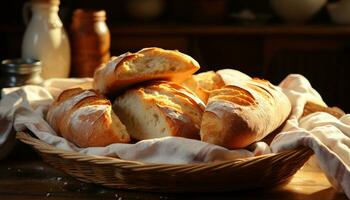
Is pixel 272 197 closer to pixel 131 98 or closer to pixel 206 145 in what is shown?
pixel 206 145

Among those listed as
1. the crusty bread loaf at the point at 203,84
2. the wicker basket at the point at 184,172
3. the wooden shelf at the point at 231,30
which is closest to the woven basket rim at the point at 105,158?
the wicker basket at the point at 184,172

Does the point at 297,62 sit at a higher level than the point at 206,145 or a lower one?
lower

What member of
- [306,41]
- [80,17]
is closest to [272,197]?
[80,17]

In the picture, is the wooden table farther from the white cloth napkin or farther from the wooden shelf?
the wooden shelf

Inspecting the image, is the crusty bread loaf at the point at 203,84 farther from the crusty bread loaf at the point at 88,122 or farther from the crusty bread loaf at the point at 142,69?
the crusty bread loaf at the point at 88,122

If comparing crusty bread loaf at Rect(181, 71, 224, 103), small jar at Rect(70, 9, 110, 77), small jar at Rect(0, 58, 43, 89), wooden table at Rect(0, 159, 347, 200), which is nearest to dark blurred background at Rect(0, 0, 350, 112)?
small jar at Rect(70, 9, 110, 77)

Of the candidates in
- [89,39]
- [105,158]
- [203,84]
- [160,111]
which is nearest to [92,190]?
[105,158]

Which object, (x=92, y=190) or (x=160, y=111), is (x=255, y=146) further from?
(x=92, y=190)
